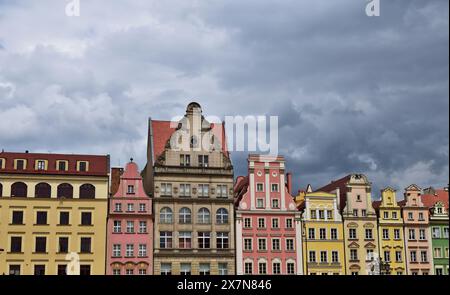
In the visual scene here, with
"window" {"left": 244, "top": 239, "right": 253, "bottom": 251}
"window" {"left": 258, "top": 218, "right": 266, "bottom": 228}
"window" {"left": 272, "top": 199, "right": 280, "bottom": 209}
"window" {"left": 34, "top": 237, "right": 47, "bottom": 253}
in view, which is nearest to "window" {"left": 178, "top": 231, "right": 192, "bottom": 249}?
"window" {"left": 244, "top": 239, "right": 253, "bottom": 251}

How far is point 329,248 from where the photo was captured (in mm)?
60469

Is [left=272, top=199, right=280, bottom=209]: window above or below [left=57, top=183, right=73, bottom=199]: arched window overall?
below

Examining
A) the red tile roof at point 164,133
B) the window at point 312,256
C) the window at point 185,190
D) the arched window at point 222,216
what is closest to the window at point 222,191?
the arched window at point 222,216

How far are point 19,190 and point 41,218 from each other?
3086mm

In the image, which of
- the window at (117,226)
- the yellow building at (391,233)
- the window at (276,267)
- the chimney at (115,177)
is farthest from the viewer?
the chimney at (115,177)

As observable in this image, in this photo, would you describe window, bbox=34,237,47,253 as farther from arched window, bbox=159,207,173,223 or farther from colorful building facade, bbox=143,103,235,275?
arched window, bbox=159,207,173,223

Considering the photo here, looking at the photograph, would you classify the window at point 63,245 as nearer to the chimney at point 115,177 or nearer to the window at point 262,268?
the chimney at point 115,177

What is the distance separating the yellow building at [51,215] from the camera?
184 ft

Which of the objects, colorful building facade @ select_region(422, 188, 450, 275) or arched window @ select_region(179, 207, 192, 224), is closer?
arched window @ select_region(179, 207, 192, 224)

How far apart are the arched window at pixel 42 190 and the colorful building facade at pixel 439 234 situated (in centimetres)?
3552

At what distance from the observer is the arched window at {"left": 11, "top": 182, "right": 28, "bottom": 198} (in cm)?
5719

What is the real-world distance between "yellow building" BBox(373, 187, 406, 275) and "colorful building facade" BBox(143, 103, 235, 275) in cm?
1418
